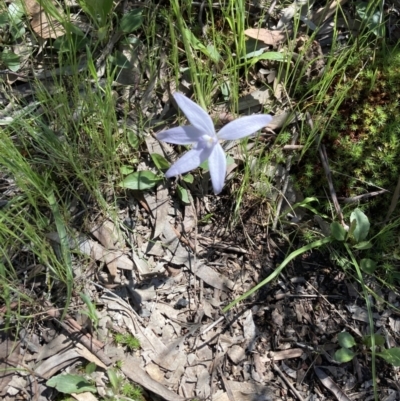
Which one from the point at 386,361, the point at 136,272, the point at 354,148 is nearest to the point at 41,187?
the point at 136,272

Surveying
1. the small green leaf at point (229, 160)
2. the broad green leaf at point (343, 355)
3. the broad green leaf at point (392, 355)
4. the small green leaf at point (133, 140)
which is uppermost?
the small green leaf at point (133, 140)

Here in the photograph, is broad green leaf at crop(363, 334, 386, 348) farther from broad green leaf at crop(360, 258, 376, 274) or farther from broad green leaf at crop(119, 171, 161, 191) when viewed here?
broad green leaf at crop(119, 171, 161, 191)

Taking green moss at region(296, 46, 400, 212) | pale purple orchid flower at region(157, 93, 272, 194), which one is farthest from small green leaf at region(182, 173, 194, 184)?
pale purple orchid flower at region(157, 93, 272, 194)

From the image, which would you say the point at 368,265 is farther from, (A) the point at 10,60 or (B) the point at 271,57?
(A) the point at 10,60

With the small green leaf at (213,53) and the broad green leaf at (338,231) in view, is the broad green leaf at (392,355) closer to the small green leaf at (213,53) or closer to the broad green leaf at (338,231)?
the broad green leaf at (338,231)

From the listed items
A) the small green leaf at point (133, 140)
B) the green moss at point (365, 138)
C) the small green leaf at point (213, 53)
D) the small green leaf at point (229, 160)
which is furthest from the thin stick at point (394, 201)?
the small green leaf at point (133, 140)

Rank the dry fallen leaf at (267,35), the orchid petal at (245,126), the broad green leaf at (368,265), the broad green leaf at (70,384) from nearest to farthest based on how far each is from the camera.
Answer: the orchid petal at (245,126) → the broad green leaf at (70,384) → the broad green leaf at (368,265) → the dry fallen leaf at (267,35)

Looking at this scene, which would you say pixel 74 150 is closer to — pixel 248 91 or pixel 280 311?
pixel 248 91

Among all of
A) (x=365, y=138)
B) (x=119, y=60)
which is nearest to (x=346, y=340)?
(x=365, y=138)
